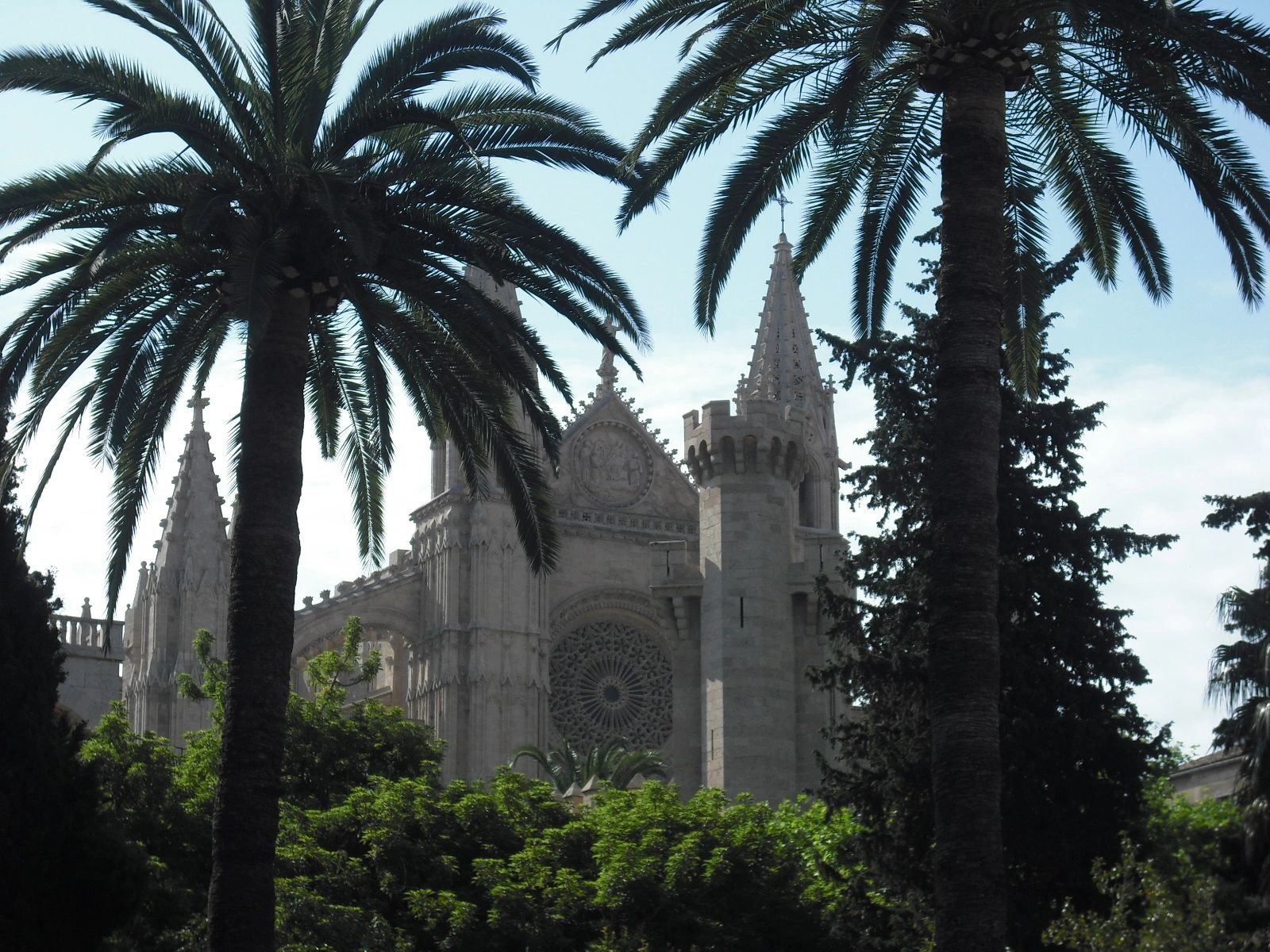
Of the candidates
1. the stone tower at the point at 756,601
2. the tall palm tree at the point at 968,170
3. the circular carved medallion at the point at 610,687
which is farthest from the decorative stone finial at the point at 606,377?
the tall palm tree at the point at 968,170

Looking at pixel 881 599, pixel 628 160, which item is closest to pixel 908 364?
pixel 881 599

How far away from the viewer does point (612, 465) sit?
59219mm

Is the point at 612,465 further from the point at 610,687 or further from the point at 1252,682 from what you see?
the point at 1252,682

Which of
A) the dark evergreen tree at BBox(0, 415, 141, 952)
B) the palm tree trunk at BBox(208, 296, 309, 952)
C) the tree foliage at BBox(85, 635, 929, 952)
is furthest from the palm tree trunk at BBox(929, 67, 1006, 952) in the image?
the tree foliage at BBox(85, 635, 929, 952)

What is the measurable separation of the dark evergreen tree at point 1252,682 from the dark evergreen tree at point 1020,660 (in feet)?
5.24

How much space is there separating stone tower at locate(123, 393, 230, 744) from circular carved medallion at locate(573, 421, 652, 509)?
10.7 meters

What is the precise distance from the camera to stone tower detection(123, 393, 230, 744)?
51062 millimetres

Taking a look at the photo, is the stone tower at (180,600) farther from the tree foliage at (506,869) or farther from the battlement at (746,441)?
the tree foliage at (506,869)

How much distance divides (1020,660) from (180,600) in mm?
31613

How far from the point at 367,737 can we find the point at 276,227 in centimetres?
1486

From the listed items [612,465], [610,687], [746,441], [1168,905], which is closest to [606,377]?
[612,465]

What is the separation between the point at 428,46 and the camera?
1688 cm

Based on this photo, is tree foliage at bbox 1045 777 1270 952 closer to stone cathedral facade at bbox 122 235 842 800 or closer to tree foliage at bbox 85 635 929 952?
tree foliage at bbox 85 635 929 952

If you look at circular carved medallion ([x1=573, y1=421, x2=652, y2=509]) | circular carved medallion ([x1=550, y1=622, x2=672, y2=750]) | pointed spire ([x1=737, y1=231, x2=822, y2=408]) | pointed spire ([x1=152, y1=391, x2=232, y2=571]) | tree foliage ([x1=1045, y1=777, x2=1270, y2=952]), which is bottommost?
tree foliage ([x1=1045, y1=777, x2=1270, y2=952])
